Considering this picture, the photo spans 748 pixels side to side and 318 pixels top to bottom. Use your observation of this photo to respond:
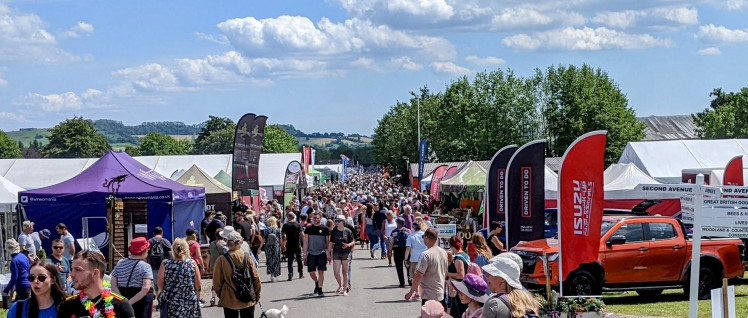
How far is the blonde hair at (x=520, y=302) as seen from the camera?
6.63 metres

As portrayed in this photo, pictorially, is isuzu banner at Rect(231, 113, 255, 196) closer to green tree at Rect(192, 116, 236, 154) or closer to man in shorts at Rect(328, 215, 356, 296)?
man in shorts at Rect(328, 215, 356, 296)

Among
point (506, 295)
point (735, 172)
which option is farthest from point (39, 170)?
point (506, 295)

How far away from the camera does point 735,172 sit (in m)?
22.7

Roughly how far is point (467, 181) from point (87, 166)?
2398 cm

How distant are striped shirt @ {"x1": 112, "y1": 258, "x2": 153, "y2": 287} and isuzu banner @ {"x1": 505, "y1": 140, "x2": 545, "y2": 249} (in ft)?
27.5

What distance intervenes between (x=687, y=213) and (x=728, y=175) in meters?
12.7

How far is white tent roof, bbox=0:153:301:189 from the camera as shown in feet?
153

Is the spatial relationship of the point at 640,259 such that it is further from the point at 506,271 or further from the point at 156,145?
the point at 156,145

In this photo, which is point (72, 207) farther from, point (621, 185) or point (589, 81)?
point (589, 81)

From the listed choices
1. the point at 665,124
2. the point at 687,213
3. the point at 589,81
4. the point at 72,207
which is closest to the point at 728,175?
the point at 687,213

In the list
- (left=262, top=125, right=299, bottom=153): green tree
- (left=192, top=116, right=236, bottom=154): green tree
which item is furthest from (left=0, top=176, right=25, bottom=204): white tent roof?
(left=192, top=116, right=236, bottom=154): green tree

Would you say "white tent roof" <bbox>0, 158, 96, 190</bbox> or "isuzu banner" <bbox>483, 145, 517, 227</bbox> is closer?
"isuzu banner" <bbox>483, 145, 517, 227</bbox>

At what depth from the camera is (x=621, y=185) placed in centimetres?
2898

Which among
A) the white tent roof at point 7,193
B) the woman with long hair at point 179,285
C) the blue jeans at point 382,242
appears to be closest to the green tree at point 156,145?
the blue jeans at point 382,242
